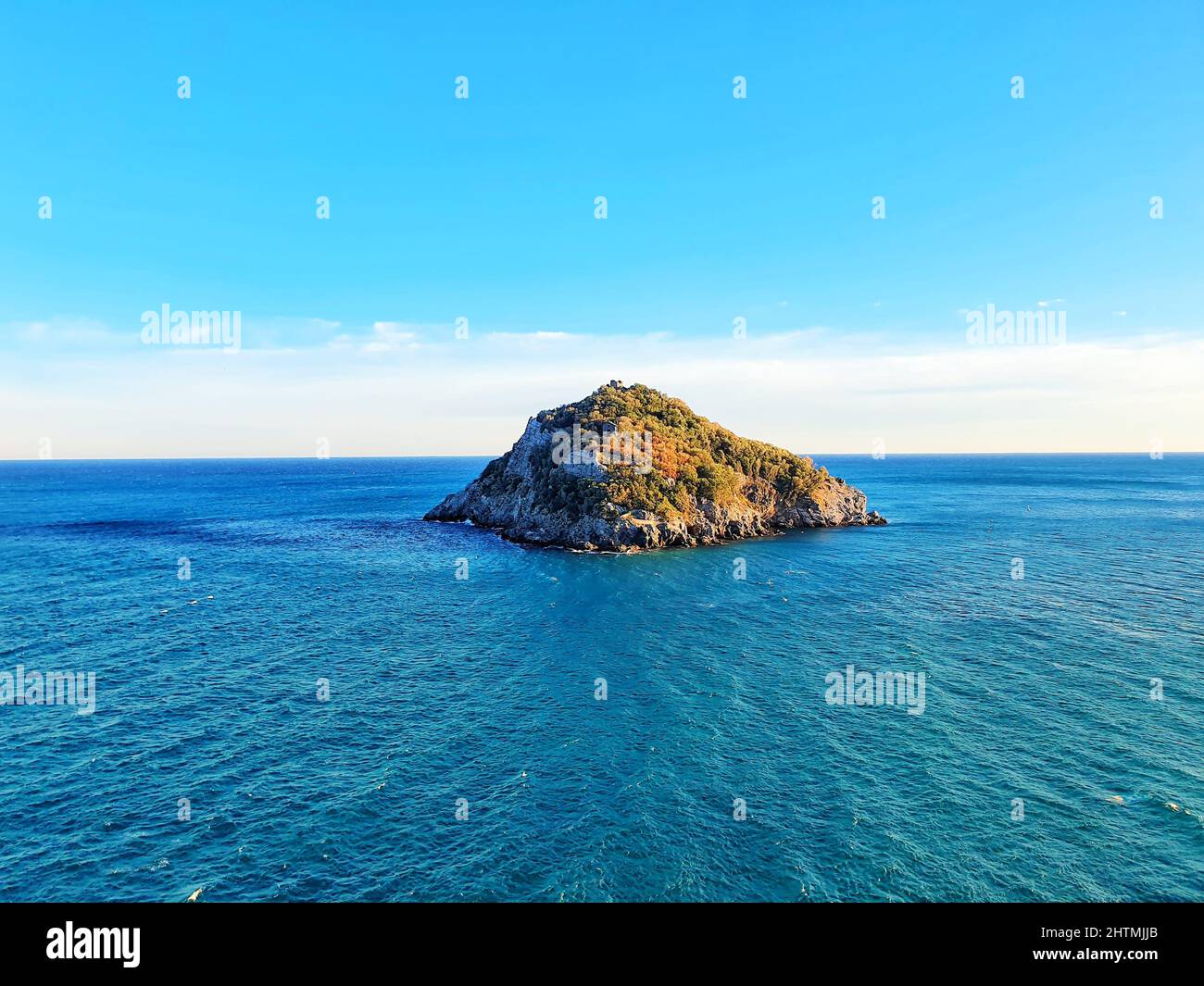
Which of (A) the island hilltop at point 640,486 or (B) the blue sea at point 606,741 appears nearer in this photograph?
(B) the blue sea at point 606,741

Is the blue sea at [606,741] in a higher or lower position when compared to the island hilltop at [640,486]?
lower

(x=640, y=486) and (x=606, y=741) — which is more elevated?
(x=640, y=486)

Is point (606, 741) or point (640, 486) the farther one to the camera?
point (640, 486)

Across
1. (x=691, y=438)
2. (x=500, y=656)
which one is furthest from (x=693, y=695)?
(x=691, y=438)
